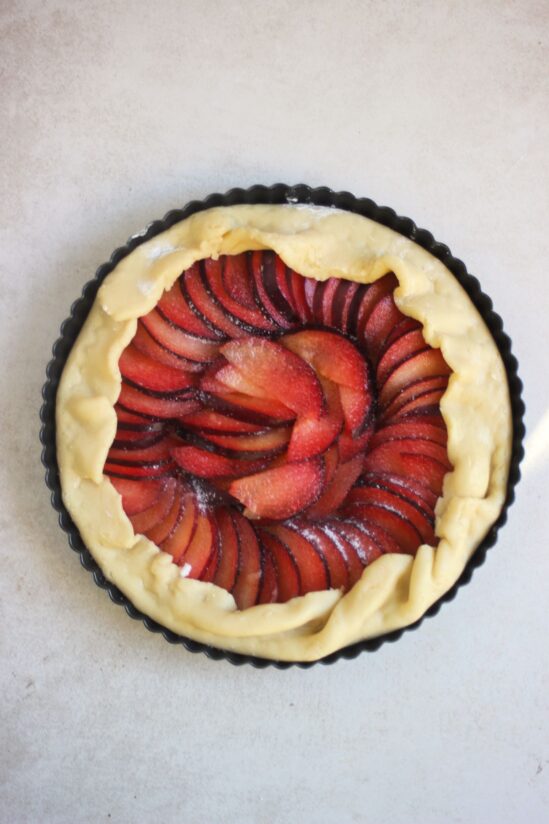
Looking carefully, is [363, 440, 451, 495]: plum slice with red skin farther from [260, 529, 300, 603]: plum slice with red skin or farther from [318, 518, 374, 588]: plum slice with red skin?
[260, 529, 300, 603]: plum slice with red skin

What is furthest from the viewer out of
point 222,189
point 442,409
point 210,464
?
point 222,189

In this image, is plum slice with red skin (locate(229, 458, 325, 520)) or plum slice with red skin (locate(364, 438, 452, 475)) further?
plum slice with red skin (locate(229, 458, 325, 520))

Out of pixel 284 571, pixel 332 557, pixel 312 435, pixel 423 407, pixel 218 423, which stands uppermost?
pixel 423 407

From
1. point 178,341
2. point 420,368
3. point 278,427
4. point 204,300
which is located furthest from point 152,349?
point 420,368

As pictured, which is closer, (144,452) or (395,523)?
(395,523)

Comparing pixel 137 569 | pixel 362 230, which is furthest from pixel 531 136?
pixel 137 569

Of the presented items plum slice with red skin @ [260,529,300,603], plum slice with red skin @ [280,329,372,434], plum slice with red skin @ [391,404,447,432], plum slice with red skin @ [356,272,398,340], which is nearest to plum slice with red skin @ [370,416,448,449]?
plum slice with red skin @ [391,404,447,432]

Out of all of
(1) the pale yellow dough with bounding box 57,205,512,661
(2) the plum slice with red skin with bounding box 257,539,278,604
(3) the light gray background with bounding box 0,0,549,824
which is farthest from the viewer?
(3) the light gray background with bounding box 0,0,549,824

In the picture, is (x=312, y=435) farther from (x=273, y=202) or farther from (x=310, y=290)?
(x=273, y=202)

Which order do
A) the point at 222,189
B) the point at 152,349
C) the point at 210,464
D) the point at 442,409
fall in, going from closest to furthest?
1. the point at 442,409
2. the point at 152,349
3. the point at 210,464
4. the point at 222,189
